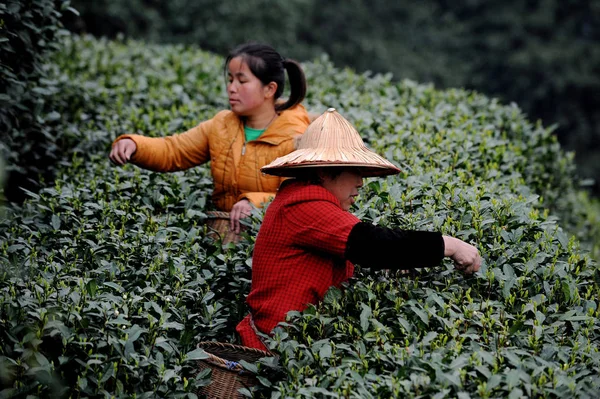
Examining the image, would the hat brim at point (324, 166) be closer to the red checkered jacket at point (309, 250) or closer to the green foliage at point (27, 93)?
the red checkered jacket at point (309, 250)

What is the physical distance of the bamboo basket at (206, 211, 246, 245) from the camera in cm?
428

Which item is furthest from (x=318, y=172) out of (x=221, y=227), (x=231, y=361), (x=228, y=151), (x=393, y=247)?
(x=228, y=151)

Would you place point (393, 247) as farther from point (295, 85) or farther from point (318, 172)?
point (295, 85)

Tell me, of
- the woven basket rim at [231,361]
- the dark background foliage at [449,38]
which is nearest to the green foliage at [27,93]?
the woven basket rim at [231,361]

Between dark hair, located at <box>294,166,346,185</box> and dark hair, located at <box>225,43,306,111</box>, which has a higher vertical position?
dark hair, located at <box>225,43,306,111</box>

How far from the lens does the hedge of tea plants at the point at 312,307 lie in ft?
9.56

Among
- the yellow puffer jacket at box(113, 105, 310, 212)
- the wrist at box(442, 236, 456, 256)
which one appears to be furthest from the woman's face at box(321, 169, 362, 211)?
the yellow puffer jacket at box(113, 105, 310, 212)

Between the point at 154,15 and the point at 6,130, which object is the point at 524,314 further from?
the point at 154,15

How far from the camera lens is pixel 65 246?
3.86 meters

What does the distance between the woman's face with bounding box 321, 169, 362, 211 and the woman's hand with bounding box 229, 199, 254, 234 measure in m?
0.94

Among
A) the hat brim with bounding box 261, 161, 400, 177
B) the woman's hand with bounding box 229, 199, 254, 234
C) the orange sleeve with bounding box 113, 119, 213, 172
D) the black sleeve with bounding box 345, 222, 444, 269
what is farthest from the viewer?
the orange sleeve with bounding box 113, 119, 213, 172

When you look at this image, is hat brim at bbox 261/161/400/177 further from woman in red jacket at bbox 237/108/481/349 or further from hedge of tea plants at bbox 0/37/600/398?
hedge of tea plants at bbox 0/37/600/398

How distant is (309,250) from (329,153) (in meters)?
0.41

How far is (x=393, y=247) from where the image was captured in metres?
3.08
